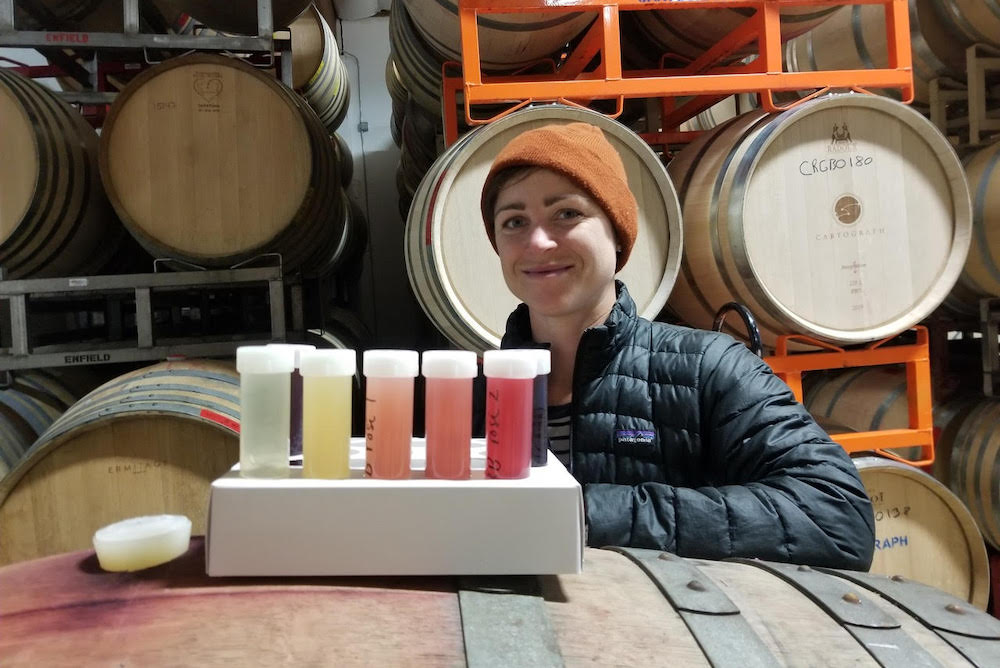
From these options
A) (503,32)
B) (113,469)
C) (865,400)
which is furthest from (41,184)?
(865,400)

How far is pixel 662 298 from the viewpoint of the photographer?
2.19 meters

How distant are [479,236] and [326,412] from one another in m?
1.45

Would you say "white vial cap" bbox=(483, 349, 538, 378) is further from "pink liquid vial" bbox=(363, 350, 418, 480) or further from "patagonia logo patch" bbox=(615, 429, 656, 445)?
"patagonia logo patch" bbox=(615, 429, 656, 445)

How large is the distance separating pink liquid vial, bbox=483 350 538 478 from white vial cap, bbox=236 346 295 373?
0.77 feet

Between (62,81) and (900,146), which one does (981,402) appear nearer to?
(900,146)

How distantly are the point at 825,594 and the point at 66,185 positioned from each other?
9.73 ft

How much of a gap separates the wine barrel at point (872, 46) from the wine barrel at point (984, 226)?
71cm

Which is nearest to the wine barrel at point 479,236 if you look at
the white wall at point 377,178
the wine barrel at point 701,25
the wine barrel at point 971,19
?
the wine barrel at point 701,25

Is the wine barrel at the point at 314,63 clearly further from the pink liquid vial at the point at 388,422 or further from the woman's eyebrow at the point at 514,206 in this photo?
the pink liquid vial at the point at 388,422

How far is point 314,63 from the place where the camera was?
4656 mm

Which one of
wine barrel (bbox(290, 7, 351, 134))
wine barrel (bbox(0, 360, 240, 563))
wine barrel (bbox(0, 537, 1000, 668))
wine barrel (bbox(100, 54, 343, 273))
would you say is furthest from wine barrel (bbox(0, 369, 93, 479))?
wine barrel (bbox(290, 7, 351, 134))

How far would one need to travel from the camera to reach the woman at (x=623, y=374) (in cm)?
127

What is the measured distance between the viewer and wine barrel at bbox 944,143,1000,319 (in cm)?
290

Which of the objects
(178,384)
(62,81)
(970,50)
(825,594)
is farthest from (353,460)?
(62,81)
